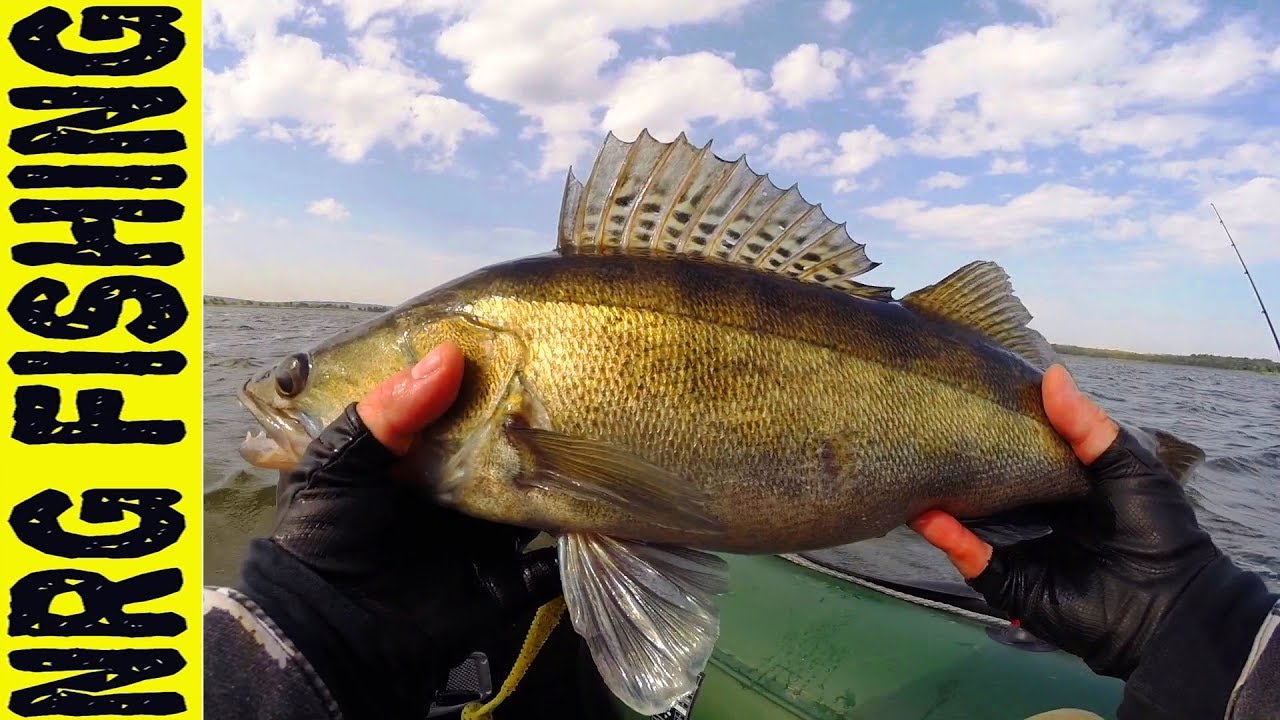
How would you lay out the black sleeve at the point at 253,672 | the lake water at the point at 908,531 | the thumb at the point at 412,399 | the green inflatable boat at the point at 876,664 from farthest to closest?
1. the lake water at the point at 908,531
2. the green inflatable boat at the point at 876,664
3. the thumb at the point at 412,399
4. the black sleeve at the point at 253,672

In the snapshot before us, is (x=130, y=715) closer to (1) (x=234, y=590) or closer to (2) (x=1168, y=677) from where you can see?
(1) (x=234, y=590)

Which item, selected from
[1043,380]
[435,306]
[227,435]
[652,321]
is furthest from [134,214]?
[227,435]

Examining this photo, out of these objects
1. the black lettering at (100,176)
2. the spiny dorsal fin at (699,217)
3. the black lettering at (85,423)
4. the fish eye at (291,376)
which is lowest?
the black lettering at (85,423)

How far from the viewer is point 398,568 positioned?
7.50 ft

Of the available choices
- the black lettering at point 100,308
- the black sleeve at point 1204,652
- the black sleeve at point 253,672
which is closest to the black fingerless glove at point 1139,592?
the black sleeve at point 1204,652

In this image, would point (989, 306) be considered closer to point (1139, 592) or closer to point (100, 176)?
point (1139, 592)

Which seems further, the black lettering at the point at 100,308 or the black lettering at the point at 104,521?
the black lettering at the point at 100,308

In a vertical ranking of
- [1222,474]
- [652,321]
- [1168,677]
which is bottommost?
[1222,474]

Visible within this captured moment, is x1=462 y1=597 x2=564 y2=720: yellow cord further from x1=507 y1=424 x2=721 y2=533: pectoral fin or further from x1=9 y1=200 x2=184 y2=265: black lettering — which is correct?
x1=9 y1=200 x2=184 y2=265: black lettering

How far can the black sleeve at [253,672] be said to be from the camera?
183 centimetres

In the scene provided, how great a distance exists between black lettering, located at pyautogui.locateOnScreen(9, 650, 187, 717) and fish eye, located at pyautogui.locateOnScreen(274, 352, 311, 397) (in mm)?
950

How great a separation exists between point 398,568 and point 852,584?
9.79ft

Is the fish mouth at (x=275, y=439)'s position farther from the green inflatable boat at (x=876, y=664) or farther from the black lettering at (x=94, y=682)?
the green inflatable boat at (x=876, y=664)

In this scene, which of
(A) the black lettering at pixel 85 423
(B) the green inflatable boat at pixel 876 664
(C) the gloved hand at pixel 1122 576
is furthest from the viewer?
(B) the green inflatable boat at pixel 876 664
